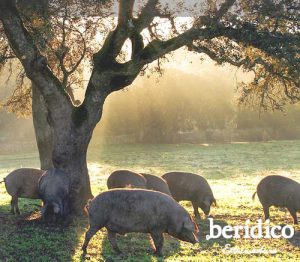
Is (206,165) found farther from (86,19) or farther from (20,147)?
(20,147)

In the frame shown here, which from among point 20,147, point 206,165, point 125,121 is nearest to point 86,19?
point 206,165

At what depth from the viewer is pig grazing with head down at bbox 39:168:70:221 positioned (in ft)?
45.4

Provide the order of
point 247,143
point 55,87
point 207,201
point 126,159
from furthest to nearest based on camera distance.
Answer: 1. point 247,143
2. point 126,159
3. point 207,201
4. point 55,87

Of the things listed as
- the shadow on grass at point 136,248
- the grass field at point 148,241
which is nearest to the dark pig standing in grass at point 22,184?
the grass field at point 148,241

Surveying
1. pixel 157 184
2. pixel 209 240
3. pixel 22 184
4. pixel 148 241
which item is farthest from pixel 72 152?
pixel 209 240

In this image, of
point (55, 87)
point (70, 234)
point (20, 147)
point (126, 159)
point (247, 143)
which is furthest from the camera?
point (20, 147)

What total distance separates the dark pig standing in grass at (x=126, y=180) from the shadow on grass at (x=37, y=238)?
5.68 feet

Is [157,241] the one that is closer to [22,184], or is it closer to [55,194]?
[55,194]

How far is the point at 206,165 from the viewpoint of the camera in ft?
123

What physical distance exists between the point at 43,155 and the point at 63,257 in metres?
9.29

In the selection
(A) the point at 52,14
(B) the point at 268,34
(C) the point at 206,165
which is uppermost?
(A) the point at 52,14

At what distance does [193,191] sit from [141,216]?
19.8 ft

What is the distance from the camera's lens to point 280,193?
1530 cm

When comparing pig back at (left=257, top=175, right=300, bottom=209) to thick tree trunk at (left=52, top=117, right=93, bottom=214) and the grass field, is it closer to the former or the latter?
the grass field
